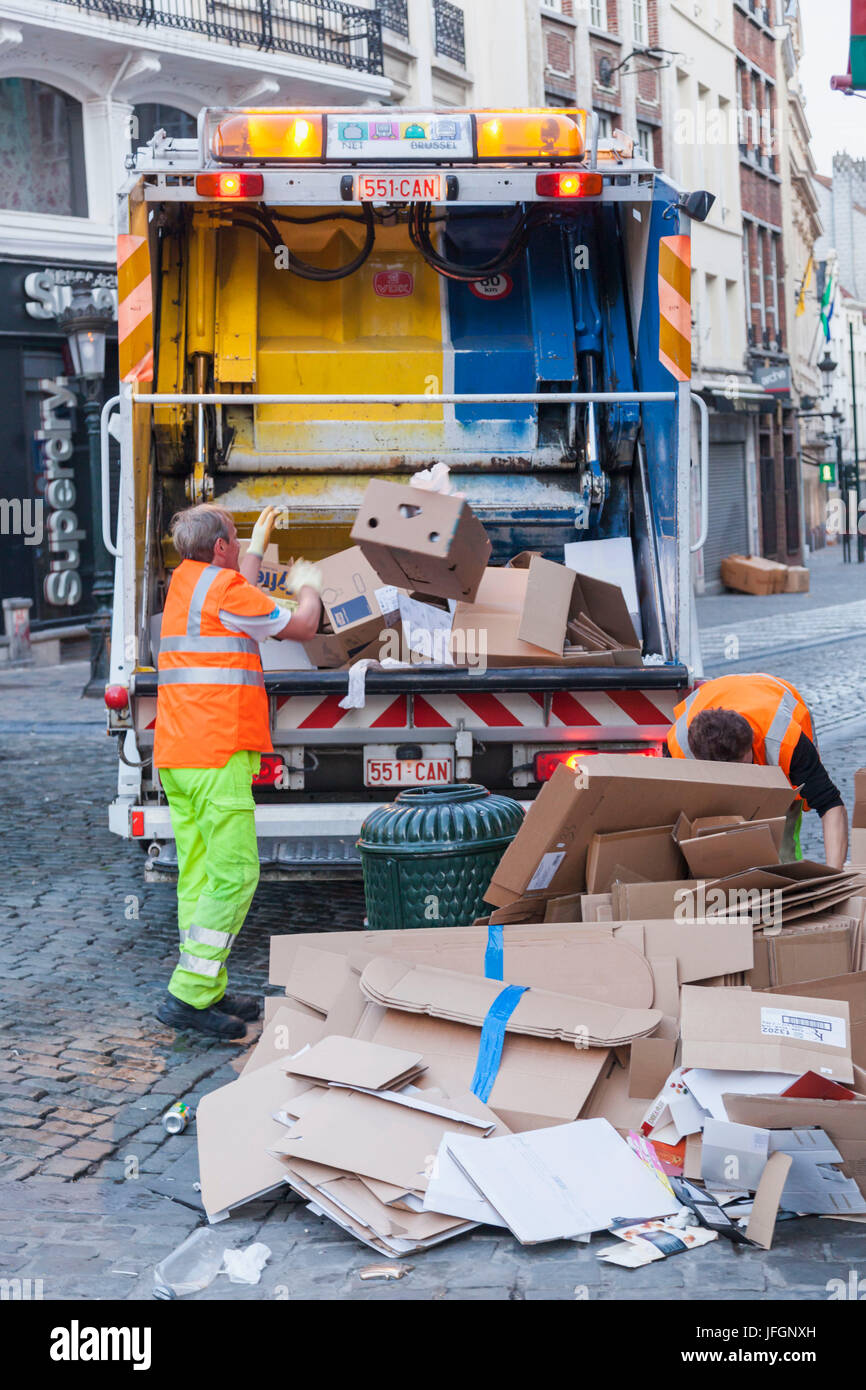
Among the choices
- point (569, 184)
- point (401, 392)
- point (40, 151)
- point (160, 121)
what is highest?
point (160, 121)

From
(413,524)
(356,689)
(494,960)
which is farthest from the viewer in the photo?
(356,689)

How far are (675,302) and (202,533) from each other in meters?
2.06

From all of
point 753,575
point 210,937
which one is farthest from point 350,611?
point 753,575

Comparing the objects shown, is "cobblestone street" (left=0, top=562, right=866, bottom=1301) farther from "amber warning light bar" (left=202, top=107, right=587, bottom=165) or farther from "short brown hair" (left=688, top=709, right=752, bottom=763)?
"amber warning light bar" (left=202, top=107, right=587, bottom=165)

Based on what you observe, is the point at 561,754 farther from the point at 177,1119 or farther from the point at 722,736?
the point at 177,1119

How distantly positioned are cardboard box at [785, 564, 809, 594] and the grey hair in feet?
70.5

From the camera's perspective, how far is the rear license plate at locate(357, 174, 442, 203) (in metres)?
5.57

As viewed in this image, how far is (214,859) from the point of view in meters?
4.57

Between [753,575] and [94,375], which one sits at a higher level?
[94,375]

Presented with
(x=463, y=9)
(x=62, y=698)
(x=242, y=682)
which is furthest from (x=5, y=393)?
(x=242, y=682)

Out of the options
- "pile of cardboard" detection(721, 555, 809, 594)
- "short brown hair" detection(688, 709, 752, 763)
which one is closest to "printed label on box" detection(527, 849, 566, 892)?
"short brown hair" detection(688, 709, 752, 763)

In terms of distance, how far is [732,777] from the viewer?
404 cm

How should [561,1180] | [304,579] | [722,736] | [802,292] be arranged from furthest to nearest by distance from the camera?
[802,292] < [304,579] < [722,736] < [561,1180]
